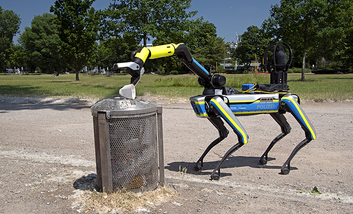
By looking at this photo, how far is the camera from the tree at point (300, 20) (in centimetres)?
2827

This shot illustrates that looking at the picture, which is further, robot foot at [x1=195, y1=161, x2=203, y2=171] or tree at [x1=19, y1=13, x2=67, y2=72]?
tree at [x1=19, y1=13, x2=67, y2=72]

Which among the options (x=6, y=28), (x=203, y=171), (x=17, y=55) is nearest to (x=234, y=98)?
(x=203, y=171)

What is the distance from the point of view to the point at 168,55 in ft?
12.2

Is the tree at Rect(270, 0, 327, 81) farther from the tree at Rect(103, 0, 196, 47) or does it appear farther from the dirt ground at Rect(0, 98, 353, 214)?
the dirt ground at Rect(0, 98, 353, 214)

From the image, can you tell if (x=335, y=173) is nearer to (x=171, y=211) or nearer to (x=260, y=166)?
(x=260, y=166)

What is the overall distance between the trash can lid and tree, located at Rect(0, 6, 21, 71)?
282 ft

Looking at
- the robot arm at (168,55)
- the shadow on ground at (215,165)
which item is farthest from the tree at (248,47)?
Answer: the robot arm at (168,55)

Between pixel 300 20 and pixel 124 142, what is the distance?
1181 inches

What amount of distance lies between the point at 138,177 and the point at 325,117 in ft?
25.8

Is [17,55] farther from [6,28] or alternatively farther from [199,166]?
[199,166]

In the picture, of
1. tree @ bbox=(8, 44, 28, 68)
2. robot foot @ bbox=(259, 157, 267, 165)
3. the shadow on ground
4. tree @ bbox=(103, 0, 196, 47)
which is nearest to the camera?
the shadow on ground

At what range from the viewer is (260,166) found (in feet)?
16.0

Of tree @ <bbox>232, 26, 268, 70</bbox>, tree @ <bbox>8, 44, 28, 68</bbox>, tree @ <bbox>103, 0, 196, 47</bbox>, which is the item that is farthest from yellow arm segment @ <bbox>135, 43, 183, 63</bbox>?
tree @ <bbox>8, 44, 28, 68</bbox>

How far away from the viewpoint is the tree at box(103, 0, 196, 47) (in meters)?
21.7
